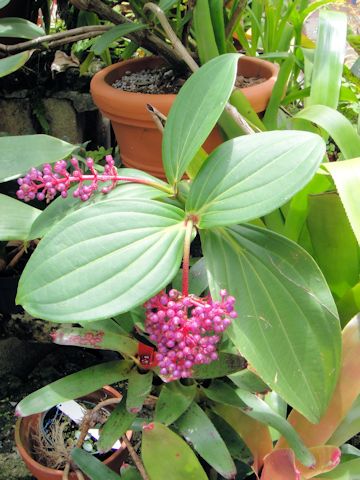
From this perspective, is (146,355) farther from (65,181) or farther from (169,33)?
(169,33)

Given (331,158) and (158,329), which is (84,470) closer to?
(158,329)

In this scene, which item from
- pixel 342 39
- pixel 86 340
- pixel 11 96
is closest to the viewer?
pixel 86 340

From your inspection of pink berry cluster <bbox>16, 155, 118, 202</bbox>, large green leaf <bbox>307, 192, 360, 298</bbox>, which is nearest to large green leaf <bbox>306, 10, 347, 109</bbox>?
large green leaf <bbox>307, 192, 360, 298</bbox>

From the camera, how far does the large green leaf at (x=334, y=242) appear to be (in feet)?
2.75

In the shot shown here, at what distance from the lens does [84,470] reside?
2.64 ft

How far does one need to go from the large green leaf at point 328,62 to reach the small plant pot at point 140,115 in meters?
0.19

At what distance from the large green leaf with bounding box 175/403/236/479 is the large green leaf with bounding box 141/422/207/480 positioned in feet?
0.08

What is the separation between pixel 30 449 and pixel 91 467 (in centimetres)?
24

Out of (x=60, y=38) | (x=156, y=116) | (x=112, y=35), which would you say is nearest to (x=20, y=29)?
(x=60, y=38)

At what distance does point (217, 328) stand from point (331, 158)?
1241 mm

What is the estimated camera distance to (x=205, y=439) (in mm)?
721

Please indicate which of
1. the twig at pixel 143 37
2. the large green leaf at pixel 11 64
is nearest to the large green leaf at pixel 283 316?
the large green leaf at pixel 11 64

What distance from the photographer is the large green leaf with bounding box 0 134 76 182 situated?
28.9 inches

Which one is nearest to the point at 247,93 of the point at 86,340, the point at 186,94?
the point at 186,94
